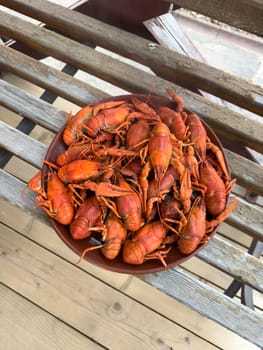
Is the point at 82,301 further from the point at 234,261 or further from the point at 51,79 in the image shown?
the point at 51,79

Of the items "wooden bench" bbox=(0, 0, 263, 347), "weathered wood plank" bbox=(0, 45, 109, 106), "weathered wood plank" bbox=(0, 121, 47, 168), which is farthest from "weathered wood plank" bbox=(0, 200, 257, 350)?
"weathered wood plank" bbox=(0, 45, 109, 106)

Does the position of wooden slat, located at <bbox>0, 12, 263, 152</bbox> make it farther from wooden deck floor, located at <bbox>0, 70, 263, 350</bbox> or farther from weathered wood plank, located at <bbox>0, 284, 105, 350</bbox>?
weathered wood plank, located at <bbox>0, 284, 105, 350</bbox>

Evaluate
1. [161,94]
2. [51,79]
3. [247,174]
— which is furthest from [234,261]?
[51,79]

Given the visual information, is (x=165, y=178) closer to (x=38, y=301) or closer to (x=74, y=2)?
(x=38, y=301)

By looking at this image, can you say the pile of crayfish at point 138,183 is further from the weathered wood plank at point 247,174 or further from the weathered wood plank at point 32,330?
the weathered wood plank at point 32,330

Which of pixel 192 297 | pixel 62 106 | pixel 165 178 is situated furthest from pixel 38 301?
pixel 62 106

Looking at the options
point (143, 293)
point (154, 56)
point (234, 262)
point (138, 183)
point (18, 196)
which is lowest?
point (143, 293)
